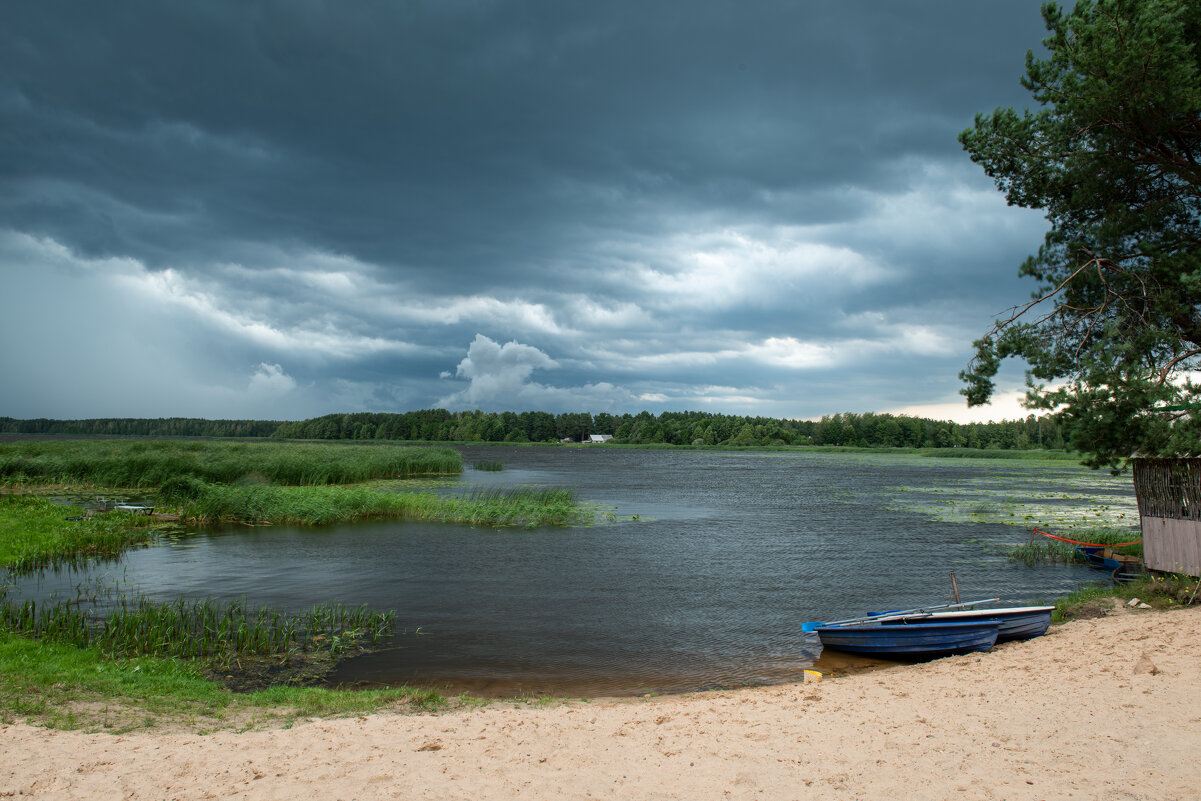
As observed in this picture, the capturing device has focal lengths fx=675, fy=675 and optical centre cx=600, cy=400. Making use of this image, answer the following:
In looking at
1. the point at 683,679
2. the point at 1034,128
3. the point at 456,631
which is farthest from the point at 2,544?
the point at 1034,128

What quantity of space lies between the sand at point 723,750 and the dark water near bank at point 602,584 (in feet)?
10.2

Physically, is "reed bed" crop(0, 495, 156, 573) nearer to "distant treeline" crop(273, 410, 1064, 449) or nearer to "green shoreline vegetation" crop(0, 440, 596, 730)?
"green shoreline vegetation" crop(0, 440, 596, 730)

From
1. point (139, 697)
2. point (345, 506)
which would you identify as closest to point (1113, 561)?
point (139, 697)

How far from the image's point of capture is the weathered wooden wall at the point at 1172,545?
13852mm

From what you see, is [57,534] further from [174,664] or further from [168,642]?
[174,664]

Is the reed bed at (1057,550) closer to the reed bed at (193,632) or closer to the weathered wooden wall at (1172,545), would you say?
the weathered wooden wall at (1172,545)

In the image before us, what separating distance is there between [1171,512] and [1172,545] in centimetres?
71

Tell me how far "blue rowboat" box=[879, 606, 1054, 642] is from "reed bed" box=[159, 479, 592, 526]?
22.5m

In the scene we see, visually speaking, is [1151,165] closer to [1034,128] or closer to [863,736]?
[1034,128]

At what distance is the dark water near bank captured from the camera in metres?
13.0

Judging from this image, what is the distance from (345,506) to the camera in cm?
3291

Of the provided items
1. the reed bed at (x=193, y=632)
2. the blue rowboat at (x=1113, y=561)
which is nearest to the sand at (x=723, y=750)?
the reed bed at (x=193, y=632)

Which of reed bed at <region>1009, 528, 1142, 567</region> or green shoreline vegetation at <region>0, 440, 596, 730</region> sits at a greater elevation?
green shoreline vegetation at <region>0, 440, 596, 730</region>

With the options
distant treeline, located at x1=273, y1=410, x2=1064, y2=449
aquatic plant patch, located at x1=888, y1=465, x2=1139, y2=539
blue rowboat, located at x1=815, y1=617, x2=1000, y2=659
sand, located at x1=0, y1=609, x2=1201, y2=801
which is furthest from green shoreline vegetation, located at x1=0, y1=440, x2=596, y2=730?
distant treeline, located at x1=273, y1=410, x2=1064, y2=449
